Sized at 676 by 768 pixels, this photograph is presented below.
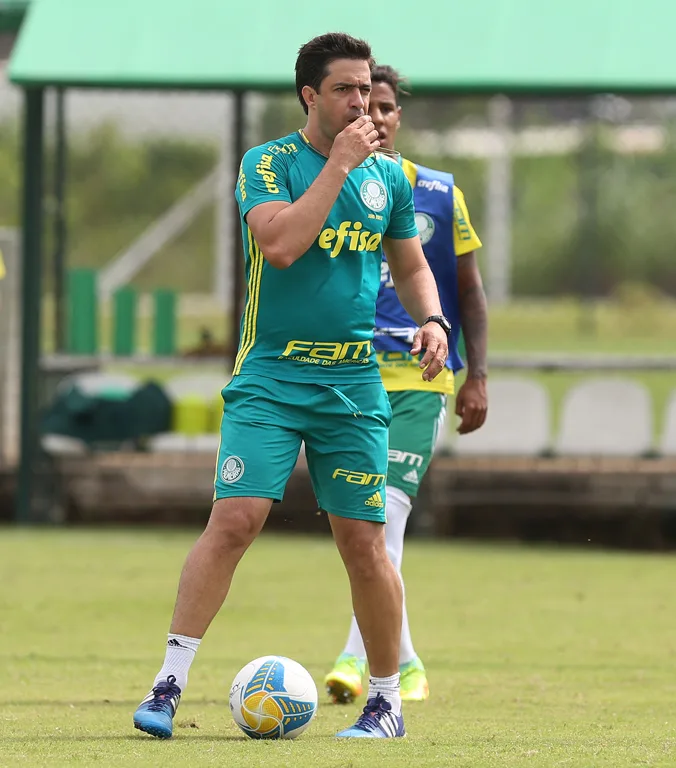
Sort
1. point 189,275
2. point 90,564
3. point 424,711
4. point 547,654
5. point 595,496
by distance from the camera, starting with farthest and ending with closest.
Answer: point 189,275 → point 595,496 → point 90,564 → point 547,654 → point 424,711

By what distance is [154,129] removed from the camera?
38250 millimetres

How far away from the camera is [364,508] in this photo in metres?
5.39

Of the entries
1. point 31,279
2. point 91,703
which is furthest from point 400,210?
point 31,279

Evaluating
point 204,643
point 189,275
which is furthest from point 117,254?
point 204,643

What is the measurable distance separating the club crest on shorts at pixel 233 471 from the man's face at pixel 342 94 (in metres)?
1.02

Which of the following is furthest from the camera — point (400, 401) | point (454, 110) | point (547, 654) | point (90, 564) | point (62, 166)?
point (454, 110)

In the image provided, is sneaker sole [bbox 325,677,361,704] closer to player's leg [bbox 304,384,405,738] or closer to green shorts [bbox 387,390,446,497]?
green shorts [bbox 387,390,446,497]

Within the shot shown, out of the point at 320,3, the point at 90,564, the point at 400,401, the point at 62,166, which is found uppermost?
the point at 320,3

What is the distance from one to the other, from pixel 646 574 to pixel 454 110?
29.7 metres

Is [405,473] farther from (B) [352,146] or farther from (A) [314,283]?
(B) [352,146]

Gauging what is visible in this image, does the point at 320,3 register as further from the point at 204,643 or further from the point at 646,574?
the point at 204,643

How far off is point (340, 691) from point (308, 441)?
1.48 metres

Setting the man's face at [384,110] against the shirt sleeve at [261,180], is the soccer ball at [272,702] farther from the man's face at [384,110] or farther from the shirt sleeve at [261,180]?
the man's face at [384,110]

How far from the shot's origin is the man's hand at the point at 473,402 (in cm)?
674
